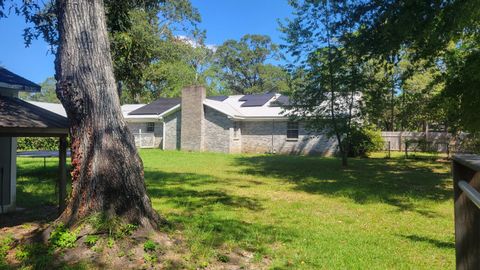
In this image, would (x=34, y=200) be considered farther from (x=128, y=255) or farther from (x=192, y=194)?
(x=128, y=255)

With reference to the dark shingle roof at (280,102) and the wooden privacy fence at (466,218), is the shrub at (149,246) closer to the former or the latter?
the wooden privacy fence at (466,218)

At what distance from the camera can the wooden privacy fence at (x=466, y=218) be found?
221 centimetres

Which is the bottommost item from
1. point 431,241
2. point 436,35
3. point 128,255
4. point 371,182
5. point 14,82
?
point 431,241

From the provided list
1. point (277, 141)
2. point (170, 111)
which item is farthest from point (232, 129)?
point (170, 111)

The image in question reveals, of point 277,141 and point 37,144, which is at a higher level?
point 277,141

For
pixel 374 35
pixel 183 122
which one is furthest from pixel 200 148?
pixel 374 35

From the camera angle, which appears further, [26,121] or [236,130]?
[236,130]

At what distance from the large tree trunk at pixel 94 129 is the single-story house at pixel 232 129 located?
20.4 m

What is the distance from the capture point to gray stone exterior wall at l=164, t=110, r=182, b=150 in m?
28.8

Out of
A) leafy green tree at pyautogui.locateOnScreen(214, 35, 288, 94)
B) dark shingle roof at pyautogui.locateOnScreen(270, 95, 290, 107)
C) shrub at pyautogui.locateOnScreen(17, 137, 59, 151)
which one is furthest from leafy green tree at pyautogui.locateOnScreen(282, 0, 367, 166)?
leafy green tree at pyautogui.locateOnScreen(214, 35, 288, 94)

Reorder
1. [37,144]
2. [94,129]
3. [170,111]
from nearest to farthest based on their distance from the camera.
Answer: [94,129] → [170,111] → [37,144]

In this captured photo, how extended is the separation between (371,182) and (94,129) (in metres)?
9.86

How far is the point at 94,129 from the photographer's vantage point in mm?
5566

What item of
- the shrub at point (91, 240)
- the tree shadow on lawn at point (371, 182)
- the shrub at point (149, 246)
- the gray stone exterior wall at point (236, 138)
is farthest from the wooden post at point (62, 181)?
the gray stone exterior wall at point (236, 138)
